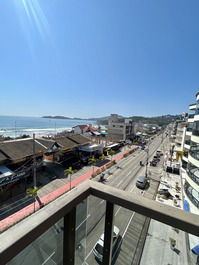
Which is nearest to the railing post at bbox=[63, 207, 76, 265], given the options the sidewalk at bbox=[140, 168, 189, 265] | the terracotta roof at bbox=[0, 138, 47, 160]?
the sidewalk at bbox=[140, 168, 189, 265]

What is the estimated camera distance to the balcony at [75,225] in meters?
1.08

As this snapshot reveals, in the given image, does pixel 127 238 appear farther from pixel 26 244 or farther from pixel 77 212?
pixel 26 244

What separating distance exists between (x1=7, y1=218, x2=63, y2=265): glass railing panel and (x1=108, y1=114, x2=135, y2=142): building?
48.2 m

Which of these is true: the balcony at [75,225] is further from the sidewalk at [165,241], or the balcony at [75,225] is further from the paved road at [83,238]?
the sidewalk at [165,241]

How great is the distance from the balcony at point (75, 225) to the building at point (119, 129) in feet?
157

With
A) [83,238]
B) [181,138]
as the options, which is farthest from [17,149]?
[181,138]

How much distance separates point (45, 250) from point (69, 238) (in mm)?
273

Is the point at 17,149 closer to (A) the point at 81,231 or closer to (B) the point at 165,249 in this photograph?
(A) the point at 81,231

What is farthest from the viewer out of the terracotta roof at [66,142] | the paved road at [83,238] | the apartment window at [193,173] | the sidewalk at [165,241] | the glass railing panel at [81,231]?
the terracotta roof at [66,142]

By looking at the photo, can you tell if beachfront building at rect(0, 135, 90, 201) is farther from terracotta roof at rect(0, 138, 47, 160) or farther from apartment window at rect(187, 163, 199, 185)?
apartment window at rect(187, 163, 199, 185)

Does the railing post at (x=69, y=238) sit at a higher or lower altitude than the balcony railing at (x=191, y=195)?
higher

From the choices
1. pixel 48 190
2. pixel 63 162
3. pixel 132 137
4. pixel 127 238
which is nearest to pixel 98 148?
pixel 63 162

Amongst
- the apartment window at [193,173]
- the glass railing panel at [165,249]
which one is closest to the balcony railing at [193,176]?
the apartment window at [193,173]

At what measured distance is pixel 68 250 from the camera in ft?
5.22
